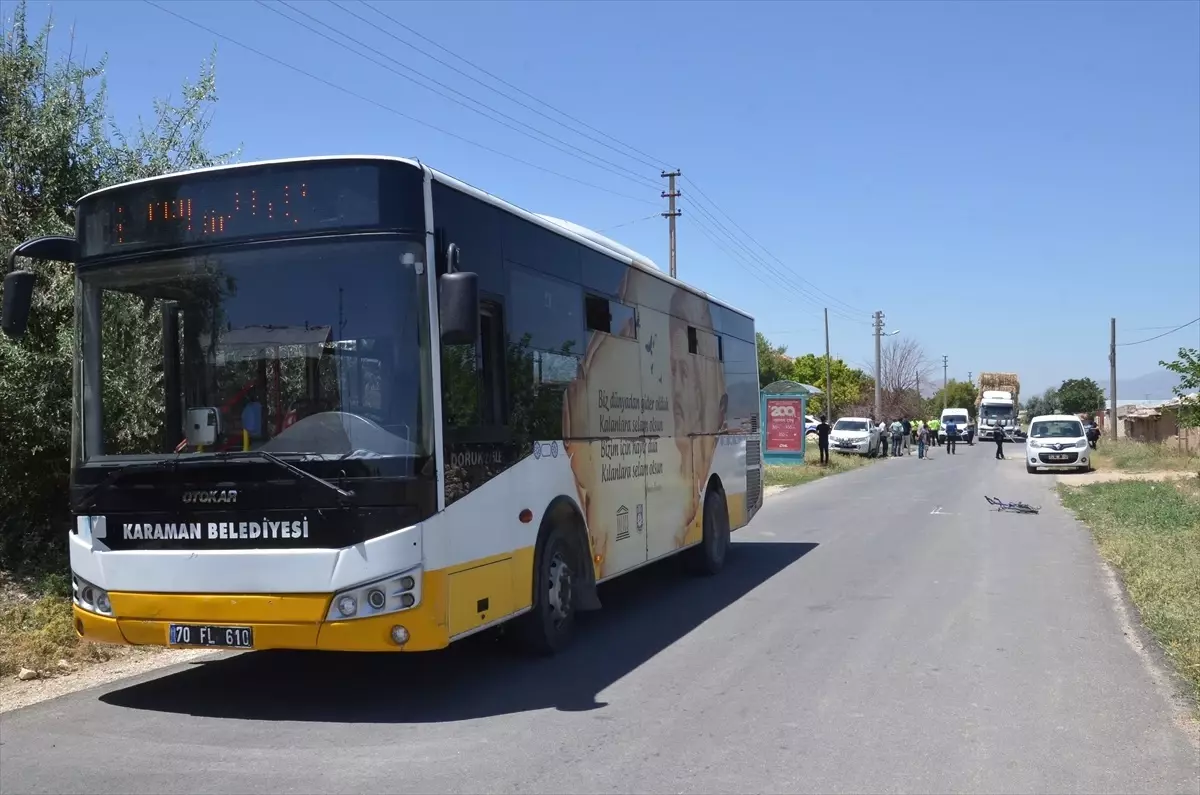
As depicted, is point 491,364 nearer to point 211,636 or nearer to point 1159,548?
point 211,636

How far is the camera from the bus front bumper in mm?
6344

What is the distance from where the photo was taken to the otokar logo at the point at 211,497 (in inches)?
256

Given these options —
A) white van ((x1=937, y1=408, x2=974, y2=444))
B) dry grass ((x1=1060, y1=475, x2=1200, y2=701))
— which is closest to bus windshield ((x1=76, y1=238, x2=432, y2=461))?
dry grass ((x1=1060, y1=475, x2=1200, y2=701))

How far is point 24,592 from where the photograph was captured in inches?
392

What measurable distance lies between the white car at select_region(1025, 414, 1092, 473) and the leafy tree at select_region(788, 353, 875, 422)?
44506 mm

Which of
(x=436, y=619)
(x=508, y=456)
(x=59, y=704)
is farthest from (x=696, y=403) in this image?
(x=59, y=704)

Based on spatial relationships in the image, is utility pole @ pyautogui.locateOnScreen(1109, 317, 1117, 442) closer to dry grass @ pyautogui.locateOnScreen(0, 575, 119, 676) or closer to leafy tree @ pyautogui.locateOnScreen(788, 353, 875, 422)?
leafy tree @ pyautogui.locateOnScreen(788, 353, 875, 422)

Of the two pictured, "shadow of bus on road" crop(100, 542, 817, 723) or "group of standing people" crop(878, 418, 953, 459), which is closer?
"shadow of bus on road" crop(100, 542, 817, 723)

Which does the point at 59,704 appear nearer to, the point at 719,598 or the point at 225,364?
the point at 225,364

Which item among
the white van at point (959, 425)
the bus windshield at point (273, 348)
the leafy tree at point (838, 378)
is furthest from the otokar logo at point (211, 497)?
the leafy tree at point (838, 378)

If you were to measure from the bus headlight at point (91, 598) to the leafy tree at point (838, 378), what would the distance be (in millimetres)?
74588

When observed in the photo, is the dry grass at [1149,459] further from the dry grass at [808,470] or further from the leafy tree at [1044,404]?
the leafy tree at [1044,404]

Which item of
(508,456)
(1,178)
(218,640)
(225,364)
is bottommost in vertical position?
(218,640)

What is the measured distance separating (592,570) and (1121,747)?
414 cm
